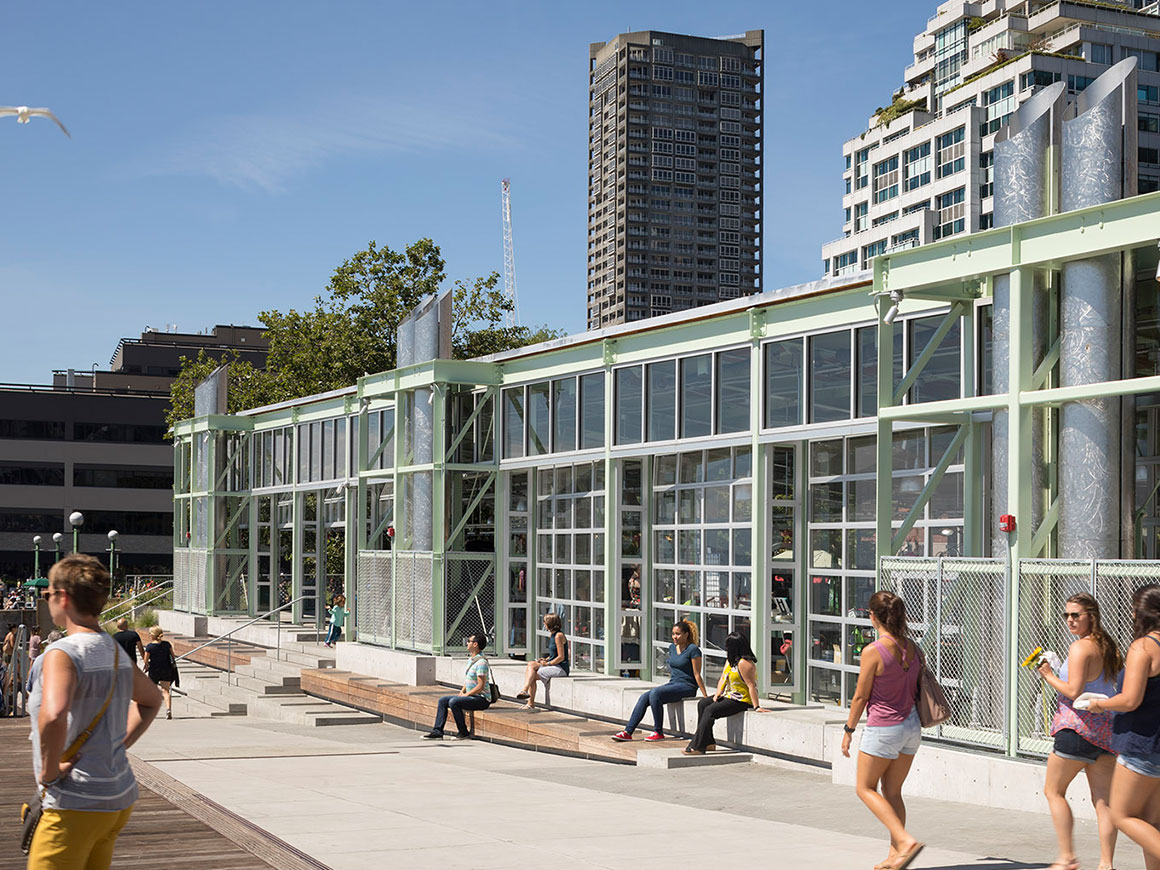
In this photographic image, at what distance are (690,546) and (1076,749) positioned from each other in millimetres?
11635

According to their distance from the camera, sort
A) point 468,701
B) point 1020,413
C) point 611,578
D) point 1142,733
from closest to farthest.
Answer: point 1142,733 → point 1020,413 → point 468,701 → point 611,578

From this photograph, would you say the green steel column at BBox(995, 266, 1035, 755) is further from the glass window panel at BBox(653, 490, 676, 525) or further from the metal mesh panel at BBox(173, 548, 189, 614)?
the metal mesh panel at BBox(173, 548, 189, 614)

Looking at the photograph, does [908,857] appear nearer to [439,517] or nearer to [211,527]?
[439,517]

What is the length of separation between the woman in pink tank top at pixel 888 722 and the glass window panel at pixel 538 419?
47.9ft

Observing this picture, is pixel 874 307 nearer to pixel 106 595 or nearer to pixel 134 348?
pixel 106 595

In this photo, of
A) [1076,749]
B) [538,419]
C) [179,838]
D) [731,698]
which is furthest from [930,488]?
[538,419]

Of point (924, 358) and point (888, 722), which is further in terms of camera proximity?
point (924, 358)

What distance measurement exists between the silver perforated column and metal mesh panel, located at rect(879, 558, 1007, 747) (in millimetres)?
843

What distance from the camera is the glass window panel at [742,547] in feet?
59.7

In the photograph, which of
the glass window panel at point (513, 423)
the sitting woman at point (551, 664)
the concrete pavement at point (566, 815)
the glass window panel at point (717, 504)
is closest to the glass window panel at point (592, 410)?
the glass window panel at point (513, 423)

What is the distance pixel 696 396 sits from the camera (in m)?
19.2

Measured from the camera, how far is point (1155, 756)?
7.20 m

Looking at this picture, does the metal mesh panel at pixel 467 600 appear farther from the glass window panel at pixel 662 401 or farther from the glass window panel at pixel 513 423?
the glass window panel at pixel 662 401

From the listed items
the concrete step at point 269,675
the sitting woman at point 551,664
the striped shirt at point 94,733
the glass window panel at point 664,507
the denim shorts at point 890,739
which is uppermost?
the glass window panel at point 664,507
